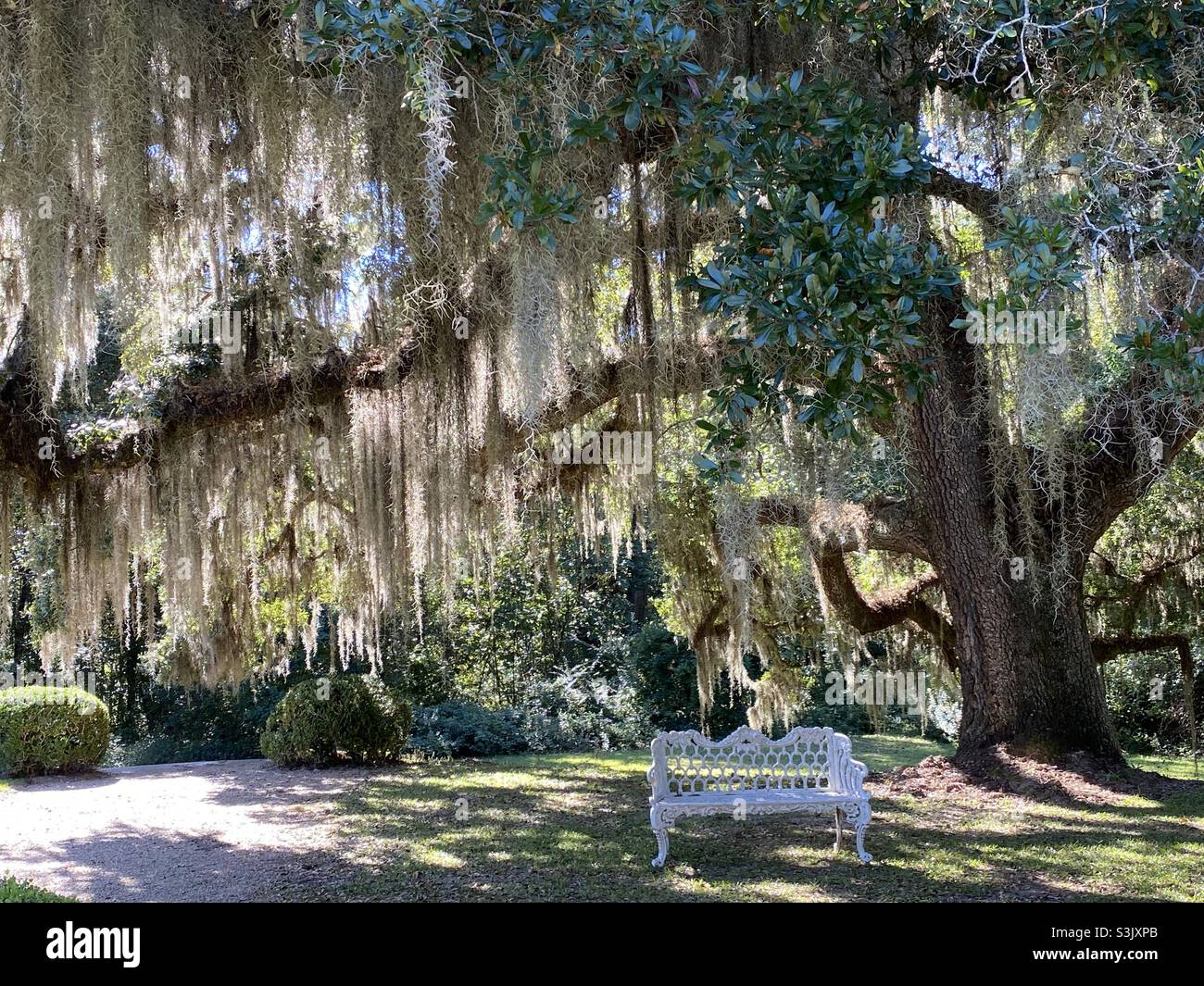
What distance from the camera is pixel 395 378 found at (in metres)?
5.52

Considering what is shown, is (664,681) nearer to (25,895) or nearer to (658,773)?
(658,773)

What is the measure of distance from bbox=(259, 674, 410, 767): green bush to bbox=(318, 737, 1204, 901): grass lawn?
85.8 inches

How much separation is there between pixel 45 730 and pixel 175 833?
3448mm

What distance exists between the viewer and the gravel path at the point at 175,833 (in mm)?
4859

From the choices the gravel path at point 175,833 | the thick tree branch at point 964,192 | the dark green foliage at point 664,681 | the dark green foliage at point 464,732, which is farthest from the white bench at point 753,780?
the dark green foliage at point 664,681

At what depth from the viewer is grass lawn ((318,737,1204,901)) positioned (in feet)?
14.2

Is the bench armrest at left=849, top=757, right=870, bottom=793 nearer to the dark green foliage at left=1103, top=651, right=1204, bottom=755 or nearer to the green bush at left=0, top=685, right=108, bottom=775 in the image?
the green bush at left=0, top=685, right=108, bottom=775

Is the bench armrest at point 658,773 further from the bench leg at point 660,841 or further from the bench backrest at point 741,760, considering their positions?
the bench leg at point 660,841

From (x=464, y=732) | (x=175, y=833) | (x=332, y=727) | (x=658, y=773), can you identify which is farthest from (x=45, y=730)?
(x=658, y=773)

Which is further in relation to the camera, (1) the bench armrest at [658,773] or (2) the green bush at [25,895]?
(1) the bench armrest at [658,773]

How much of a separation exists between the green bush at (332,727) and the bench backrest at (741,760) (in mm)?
4385

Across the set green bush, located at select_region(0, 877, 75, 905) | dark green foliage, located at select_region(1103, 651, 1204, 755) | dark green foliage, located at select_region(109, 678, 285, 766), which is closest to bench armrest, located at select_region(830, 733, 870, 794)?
green bush, located at select_region(0, 877, 75, 905)
